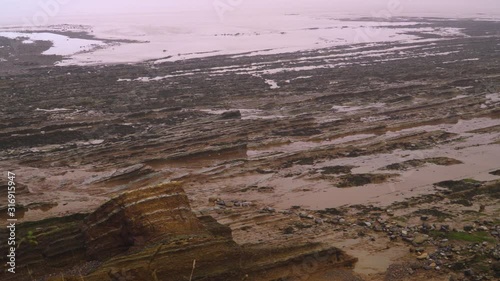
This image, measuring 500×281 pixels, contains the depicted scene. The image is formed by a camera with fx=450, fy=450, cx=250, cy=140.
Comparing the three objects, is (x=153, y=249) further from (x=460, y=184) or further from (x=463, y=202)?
(x=460, y=184)

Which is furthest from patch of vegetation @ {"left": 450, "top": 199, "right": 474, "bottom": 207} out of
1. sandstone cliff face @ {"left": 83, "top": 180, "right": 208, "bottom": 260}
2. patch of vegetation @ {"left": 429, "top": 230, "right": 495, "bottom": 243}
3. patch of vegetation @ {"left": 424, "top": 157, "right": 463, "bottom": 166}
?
sandstone cliff face @ {"left": 83, "top": 180, "right": 208, "bottom": 260}

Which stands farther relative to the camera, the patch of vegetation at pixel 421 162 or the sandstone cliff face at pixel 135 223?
the patch of vegetation at pixel 421 162

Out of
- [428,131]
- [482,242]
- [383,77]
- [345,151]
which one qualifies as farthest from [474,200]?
[383,77]

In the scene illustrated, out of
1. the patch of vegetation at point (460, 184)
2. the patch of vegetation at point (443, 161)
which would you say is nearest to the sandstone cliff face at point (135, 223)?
the patch of vegetation at point (460, 184)

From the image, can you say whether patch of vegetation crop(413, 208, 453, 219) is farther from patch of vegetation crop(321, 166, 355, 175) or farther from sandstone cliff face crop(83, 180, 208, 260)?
sandstone cliff face crop(83, 180, 208, 260)

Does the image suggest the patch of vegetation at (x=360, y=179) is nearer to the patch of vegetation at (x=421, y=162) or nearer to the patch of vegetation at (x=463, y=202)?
the patch of vegetation at (x=421, y=162)
